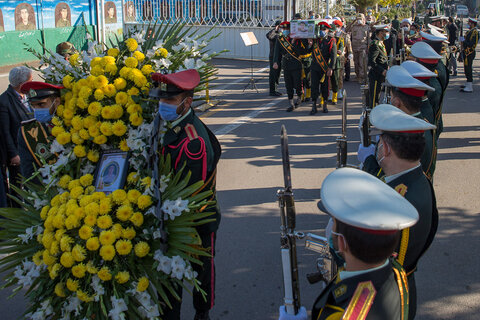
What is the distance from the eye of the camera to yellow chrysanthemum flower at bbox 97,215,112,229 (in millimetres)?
2900

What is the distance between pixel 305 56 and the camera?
11.6 meters

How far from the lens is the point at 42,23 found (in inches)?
782

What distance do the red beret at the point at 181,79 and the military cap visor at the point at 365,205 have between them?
153 centimetres

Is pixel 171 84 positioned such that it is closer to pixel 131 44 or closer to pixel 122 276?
pixel 131 44

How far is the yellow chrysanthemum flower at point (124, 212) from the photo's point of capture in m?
2.94

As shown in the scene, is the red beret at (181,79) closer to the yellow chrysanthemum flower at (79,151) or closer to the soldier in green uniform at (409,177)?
the yellow chrysanthemum flower at (79,151)

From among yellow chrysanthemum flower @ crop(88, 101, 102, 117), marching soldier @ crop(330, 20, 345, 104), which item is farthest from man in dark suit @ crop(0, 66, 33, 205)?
→ marching soldier @ crop(330, 20, 345, 104)

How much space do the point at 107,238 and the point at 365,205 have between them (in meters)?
1.60

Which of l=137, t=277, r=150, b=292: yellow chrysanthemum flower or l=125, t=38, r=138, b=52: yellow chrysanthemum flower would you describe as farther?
l=125, t=38, r=138, b=52: yellow chrysanthemum flower

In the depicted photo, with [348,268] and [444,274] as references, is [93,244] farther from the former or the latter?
[444,274]

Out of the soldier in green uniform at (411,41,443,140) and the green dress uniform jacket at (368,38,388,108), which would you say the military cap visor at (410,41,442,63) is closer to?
the soldier in green uniform at (411,41,443,140)

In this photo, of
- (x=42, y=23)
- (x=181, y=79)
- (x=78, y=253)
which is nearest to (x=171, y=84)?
(x=181, y=79)

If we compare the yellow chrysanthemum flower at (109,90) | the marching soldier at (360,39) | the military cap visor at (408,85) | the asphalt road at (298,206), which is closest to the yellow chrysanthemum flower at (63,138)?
the yellow chrysanthemum flower at (109,90)

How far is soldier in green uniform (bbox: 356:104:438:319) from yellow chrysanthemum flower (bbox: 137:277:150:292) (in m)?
1.42
